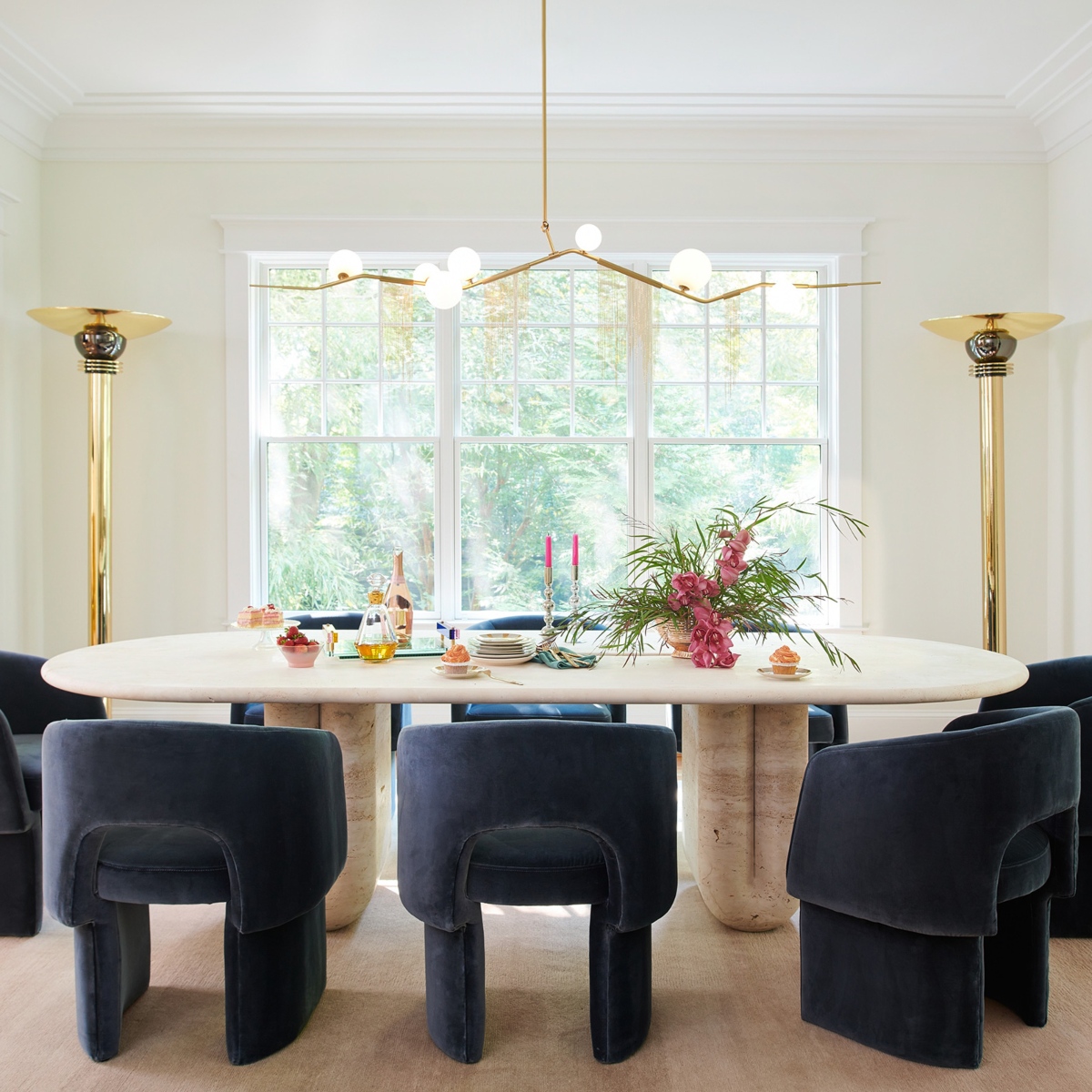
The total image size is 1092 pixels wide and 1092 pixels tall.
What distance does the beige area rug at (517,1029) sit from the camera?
1.71m

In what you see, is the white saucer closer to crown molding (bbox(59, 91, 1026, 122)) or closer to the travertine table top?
the travertine table top

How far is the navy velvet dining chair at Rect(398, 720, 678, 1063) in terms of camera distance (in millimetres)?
1619

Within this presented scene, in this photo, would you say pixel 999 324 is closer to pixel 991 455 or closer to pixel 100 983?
pixel 991 455

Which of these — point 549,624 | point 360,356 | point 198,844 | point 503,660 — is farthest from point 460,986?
point 360,356

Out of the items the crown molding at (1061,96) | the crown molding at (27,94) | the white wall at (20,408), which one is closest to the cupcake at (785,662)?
the crown molding at (1061,96)

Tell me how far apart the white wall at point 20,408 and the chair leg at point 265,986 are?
2.87 m

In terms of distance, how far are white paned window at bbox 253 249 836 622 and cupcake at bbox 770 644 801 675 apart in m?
2.17

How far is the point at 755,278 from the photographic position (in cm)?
434

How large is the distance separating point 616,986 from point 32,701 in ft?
6.63

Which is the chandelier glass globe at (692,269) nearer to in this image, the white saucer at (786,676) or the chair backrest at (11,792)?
the white saucer at (786,676)

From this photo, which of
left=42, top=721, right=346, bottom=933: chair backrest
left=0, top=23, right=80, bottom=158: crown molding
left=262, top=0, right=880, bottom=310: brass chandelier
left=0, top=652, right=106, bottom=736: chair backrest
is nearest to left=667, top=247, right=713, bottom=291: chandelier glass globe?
left=262, top=0, right=880, bottom=310: brass chandelier

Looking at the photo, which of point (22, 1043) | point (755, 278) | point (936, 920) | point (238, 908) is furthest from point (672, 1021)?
point (755, 278)

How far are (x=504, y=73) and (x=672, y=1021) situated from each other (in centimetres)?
357

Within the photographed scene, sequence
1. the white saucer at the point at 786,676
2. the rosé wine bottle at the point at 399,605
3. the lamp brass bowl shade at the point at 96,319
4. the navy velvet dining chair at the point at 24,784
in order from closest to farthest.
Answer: the white saucer at the point at 786,676
the navy velvet dining chair at the point at 24,784
the rosé wine bottle at the point at 399,605
the lamp brass bowl shade at the point at 96,319
